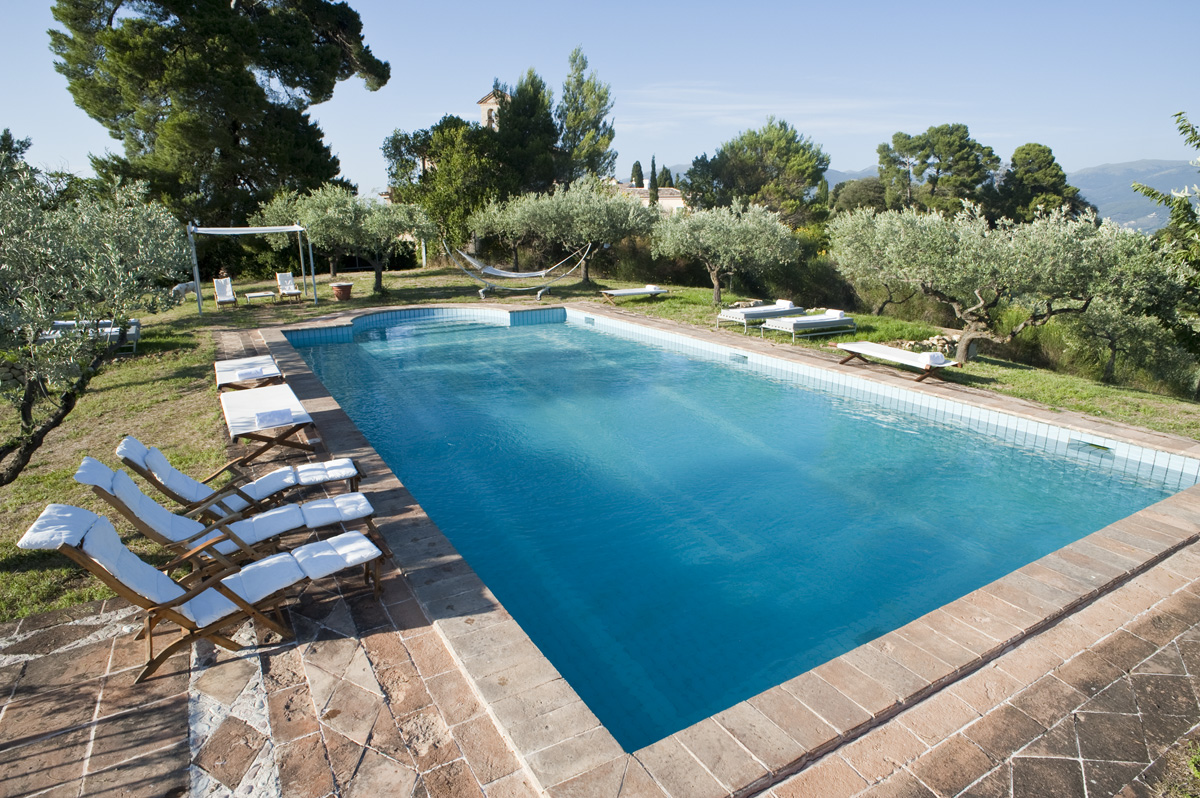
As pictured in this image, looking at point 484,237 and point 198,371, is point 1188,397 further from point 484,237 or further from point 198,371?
point 484,237

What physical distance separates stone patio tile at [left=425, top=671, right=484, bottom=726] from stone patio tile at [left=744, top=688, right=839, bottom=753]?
869mm

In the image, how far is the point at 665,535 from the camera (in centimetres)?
552

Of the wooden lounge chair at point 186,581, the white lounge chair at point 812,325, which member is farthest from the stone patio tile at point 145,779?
the white lounge chair at point 812,325

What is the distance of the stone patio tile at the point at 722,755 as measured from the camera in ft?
8.36

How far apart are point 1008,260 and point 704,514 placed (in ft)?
22.3

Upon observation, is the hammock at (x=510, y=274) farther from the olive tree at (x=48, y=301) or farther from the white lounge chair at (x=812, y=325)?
the olive tree at (x=48, y=301)

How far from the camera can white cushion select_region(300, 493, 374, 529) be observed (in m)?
3.94

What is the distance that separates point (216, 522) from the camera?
382 centimetres

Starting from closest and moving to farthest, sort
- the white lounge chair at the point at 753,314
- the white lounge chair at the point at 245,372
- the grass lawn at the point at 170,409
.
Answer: the grass lawn at the point at 170,409, the white lounge chair at the point at 245,372, the white lounge chair at the point at 753,314

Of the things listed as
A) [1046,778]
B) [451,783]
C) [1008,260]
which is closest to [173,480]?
[451,783]

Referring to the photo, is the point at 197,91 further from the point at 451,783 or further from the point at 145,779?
the point at 451,783

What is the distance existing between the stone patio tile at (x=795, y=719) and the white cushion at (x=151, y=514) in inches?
123

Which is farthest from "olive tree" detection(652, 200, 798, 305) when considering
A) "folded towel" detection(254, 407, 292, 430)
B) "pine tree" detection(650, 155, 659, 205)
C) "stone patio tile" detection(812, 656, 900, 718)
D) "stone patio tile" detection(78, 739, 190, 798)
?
"pine tree" detection(650, 155, 659, 205)

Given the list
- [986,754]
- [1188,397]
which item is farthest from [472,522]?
[1188,397]
